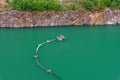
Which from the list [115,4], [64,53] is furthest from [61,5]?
[64,53]

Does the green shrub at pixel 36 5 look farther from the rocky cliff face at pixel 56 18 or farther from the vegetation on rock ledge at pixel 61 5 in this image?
the rocky cliff face at pixel 56 18

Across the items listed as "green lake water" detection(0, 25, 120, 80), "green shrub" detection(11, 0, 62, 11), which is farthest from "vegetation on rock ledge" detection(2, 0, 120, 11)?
"green lake water" detection(0, 25, 120, 80)

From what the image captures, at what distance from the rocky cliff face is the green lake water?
1158 millimetres

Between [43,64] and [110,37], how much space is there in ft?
38.8

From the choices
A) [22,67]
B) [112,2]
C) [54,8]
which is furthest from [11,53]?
[112,2]

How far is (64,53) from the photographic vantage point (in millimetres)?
42844

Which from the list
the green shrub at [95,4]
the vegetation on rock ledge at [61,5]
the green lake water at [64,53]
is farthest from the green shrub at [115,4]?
the green lake water at [64,53]

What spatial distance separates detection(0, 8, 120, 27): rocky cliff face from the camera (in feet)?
169

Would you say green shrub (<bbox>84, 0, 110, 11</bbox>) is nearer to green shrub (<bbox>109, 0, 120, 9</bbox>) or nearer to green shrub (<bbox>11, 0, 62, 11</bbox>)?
green shrub (<bbox>109, 0, 120, 9</bbox>)

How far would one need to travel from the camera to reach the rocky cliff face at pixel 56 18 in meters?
51.5

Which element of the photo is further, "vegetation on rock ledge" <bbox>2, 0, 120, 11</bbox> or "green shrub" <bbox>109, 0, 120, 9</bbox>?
"green shrub" <bbox>109, 0, 120, 9</bbox>

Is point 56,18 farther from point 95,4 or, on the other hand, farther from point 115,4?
point 115,4

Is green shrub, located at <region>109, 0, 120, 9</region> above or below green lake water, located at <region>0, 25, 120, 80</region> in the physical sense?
above

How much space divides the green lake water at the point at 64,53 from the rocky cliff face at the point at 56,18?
3.80 feet
